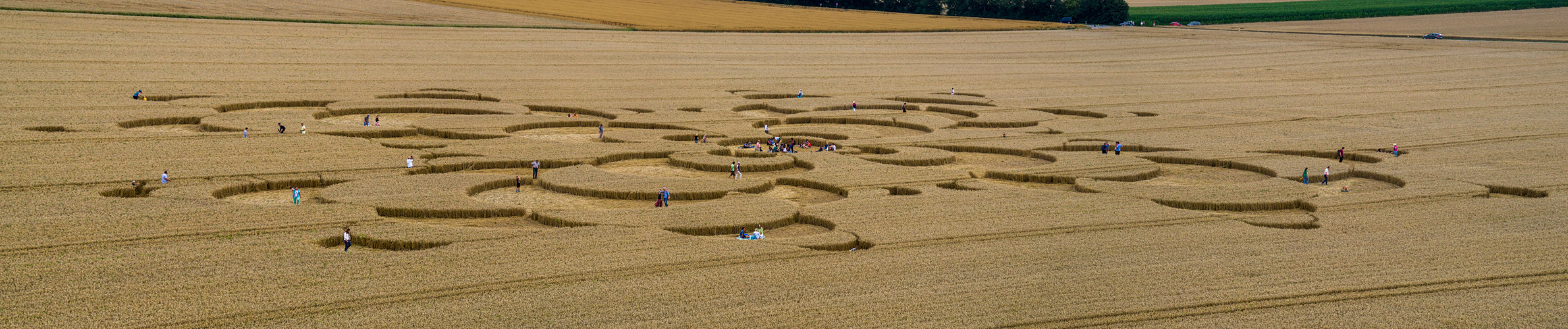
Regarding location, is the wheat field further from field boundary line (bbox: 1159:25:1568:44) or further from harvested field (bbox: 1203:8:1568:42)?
harvested field (bbox: 1203:8:1568:42)

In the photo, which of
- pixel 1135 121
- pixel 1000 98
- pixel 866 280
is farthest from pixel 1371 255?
pixel 1000 98

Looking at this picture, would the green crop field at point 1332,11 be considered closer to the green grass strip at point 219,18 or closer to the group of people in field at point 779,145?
the green grass strip at point 219,18

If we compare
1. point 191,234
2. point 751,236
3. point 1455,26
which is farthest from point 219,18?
point 1455,26

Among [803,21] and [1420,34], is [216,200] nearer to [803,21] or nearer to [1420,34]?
[803,21]

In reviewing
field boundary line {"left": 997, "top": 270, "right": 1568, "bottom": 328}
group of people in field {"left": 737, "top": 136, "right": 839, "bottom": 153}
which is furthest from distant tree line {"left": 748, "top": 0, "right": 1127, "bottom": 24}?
field boundary line {"left": 997, "top": 270, "right": 1568, "bottom": 328}

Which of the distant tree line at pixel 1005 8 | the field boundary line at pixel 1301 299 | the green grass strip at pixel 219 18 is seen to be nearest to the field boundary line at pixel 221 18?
the green grass strip at pixel 219 18

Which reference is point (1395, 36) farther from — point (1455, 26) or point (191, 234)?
point (191, 234)
